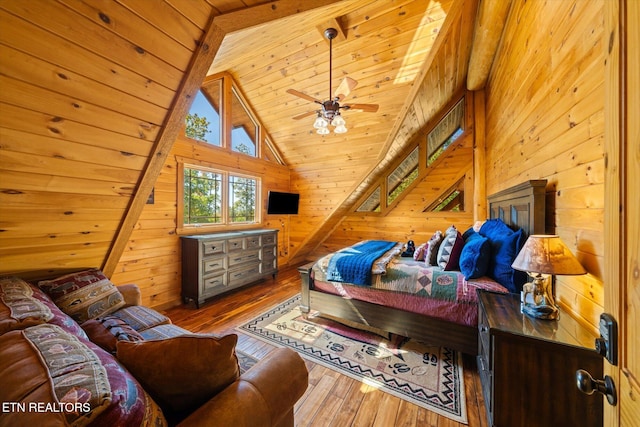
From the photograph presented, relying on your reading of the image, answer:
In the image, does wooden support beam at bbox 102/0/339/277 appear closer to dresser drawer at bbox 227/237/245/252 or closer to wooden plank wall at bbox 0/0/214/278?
wooden plank wall at bbox 0/0/214/278

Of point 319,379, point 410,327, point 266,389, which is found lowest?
point 319,379

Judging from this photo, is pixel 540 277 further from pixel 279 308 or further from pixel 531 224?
pixel 279 308

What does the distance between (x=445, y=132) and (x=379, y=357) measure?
404cm

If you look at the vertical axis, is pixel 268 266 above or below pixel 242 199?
below

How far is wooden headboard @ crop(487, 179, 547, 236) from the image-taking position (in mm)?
1630

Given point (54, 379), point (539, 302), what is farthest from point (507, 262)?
point (54, 379)

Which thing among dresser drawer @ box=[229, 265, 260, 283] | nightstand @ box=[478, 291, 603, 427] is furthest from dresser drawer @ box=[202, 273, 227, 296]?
nightstand @ box=[478, 291, 603, 427]

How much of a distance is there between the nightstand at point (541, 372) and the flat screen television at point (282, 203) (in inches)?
159

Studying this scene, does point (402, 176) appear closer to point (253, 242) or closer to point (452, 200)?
point (452, 200)

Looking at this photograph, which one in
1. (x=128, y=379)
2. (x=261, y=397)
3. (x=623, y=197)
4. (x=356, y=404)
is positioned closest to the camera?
(x=623, y=197)

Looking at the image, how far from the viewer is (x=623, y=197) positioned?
525 mm

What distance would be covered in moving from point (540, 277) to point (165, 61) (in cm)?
249

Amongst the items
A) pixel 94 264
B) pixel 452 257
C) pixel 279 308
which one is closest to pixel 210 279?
pixel 279 308

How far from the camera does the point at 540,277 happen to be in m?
1.38
